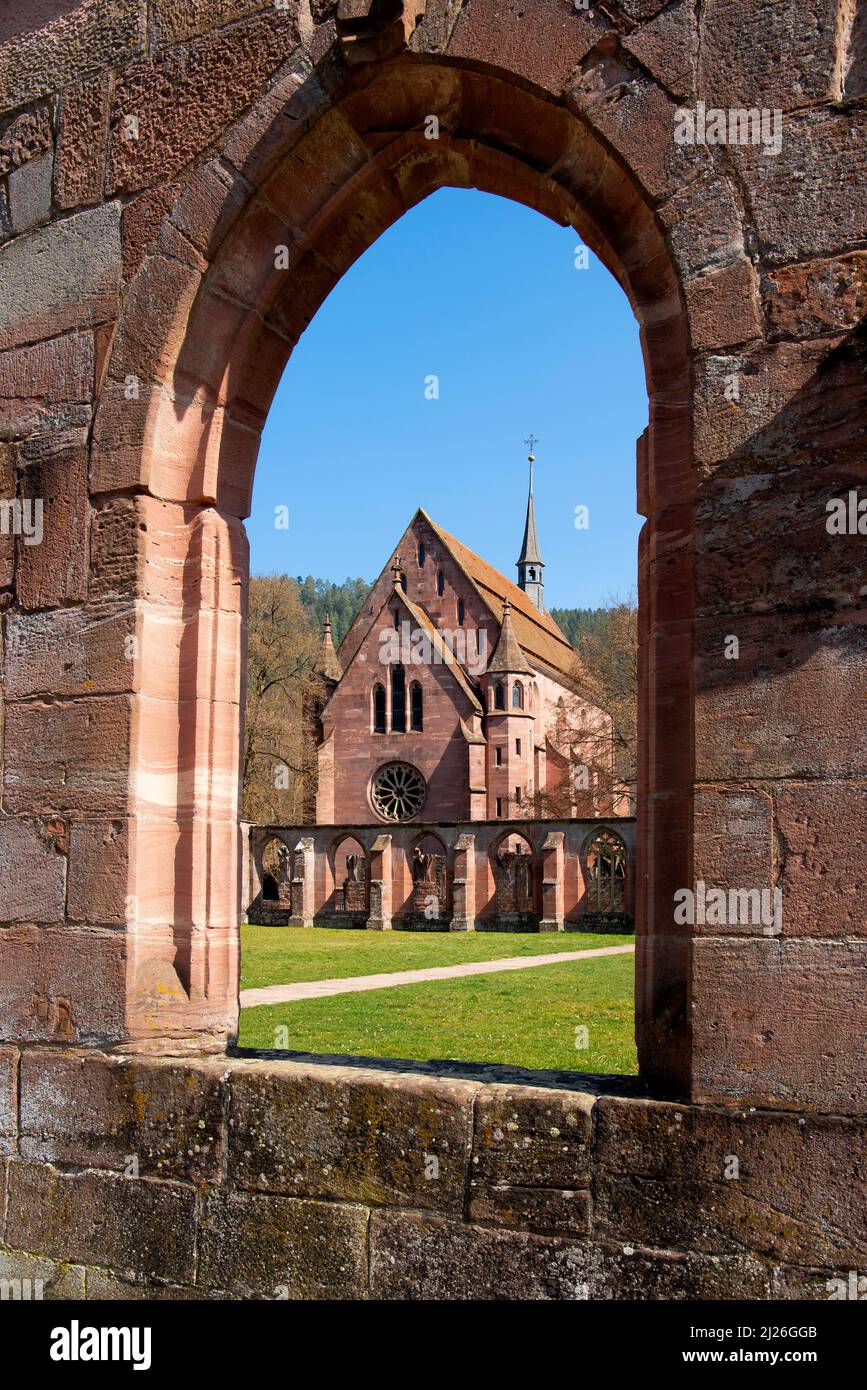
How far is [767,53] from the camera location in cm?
306

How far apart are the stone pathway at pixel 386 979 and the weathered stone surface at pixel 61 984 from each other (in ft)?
23.6

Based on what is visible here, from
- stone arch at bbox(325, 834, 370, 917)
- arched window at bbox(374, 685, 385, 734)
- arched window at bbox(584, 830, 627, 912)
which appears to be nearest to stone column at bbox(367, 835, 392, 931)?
stone arch at bbox(325, 834, 370, 917)

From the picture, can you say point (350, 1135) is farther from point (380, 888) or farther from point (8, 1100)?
point (380, 888)

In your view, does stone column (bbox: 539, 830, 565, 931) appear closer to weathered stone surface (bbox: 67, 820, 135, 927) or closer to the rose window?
the rose window

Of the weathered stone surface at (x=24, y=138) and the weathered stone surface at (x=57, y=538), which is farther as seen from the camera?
the weathered stone surface at (x=24, y=138)

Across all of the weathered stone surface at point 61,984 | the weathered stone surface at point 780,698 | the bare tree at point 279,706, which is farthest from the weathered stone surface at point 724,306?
the bare tree at point 279,706

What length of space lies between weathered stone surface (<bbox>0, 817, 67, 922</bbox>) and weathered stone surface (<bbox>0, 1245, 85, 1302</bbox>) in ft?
3.63

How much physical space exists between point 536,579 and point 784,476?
60.6 meters

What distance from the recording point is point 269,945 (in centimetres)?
2116

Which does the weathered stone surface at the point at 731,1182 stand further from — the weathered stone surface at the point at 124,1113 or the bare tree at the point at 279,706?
the bare tree at the point at 279,706

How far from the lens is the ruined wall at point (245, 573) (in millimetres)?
2883

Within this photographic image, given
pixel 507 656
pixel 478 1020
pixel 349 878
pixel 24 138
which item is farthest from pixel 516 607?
pixel 24 138

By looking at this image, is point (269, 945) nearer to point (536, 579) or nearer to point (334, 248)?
point (334, 248)

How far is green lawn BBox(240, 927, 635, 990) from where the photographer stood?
50.5ft
